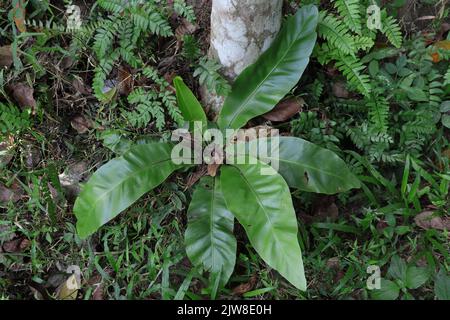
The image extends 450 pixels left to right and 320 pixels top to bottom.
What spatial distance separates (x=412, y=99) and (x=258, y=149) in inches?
38.2

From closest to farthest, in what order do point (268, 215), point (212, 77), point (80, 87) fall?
point (268, 215) < point (212, 77) < point (80, 87)

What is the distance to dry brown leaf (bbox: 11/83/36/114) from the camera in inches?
111

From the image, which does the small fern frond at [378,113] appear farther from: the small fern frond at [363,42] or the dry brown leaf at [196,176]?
the dry brown leaf at [196,176]

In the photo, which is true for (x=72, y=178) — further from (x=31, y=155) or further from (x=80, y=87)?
(x=80, y=87)

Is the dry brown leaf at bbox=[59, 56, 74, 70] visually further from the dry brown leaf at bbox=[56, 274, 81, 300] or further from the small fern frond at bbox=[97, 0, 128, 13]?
the dry brown leaf at bbox=[56, 274, 81, 300]

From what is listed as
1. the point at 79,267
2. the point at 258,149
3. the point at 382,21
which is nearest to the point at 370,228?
the point at 258,149

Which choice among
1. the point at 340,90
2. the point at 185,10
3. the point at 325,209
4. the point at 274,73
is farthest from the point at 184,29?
the point at 325,209

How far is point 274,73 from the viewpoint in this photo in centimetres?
253

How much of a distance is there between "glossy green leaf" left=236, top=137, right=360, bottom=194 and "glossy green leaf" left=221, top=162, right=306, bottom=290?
0.13 meters

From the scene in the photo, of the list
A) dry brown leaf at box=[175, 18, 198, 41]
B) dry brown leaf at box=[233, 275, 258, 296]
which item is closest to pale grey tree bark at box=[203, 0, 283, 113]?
dry brown leaf at box=[175, 18, 198, 41]

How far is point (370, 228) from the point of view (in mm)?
2562

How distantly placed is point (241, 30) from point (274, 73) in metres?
0.30

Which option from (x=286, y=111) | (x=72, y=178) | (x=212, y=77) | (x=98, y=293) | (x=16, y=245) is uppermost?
(x=212, y=77)
